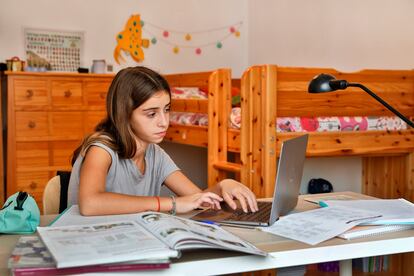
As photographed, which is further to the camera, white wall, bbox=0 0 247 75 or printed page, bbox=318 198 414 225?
white wall, bbox=0 0 247 75

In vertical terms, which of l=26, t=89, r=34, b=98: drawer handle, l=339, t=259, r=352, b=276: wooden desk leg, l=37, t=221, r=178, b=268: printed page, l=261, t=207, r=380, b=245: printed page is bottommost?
l=339, t=259, r=352, b=276: wooden desk leg

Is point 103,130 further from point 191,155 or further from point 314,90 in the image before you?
point 191,155

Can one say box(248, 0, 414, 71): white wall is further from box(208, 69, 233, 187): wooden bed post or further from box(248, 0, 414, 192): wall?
box(208, 69, 233, 187): wooden bed post

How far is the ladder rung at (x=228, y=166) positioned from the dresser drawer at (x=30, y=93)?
1.55 meters

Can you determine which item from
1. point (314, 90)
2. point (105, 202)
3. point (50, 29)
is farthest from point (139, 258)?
point (50, 29)

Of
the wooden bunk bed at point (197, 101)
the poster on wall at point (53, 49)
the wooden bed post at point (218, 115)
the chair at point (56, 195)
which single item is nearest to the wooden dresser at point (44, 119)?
the poster on wall at point (53, 49)

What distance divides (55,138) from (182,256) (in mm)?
3298

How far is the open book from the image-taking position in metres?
0.94

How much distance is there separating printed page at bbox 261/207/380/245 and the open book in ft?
0.53

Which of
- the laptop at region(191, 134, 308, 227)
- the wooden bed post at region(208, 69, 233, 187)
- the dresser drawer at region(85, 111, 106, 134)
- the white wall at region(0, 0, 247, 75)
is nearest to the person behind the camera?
the laptop at region(191, 134, 308, 227)

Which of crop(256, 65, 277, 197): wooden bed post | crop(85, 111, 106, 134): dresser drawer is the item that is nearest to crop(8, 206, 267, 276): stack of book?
crop(256, 65, 277, 197): wooden bed post

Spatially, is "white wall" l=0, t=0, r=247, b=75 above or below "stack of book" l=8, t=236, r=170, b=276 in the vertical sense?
above

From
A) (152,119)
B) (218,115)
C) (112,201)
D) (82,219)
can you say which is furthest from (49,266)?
(218,115)

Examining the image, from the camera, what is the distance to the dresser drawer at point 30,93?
4.02m
